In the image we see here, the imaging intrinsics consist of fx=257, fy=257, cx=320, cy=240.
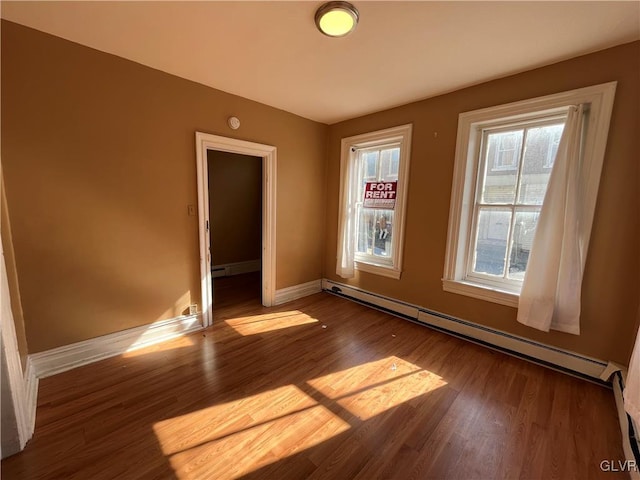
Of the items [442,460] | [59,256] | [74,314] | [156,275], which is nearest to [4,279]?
[59,256]

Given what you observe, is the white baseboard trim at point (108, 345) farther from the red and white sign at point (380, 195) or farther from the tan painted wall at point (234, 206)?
the red and white sign at point (380, 195)

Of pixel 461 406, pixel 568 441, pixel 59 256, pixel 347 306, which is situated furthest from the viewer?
pixel 347 306

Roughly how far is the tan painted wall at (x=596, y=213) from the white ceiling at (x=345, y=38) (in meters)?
0.15

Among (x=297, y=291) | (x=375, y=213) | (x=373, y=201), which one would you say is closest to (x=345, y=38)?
(x=373, y=201)

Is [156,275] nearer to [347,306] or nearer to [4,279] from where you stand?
[4,279]

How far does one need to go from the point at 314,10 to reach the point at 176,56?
1.27m

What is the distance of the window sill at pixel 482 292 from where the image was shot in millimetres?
2438

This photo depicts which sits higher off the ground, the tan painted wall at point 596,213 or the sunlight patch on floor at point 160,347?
the tan painted wall at point 596,213

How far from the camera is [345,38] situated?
6.07ft

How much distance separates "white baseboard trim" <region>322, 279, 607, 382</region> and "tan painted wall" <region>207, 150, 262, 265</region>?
274 cm

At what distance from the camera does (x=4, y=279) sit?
147 cm

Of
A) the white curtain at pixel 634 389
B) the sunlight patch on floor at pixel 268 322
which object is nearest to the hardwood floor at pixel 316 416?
the sunlight patch on floor at pixel 268 322

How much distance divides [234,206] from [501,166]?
4272 mm

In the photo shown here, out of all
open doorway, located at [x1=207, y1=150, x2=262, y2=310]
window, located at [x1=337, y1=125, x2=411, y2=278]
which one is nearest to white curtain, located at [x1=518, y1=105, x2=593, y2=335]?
window, located at [x1=337, y1=125, x2=411, y2=278]
